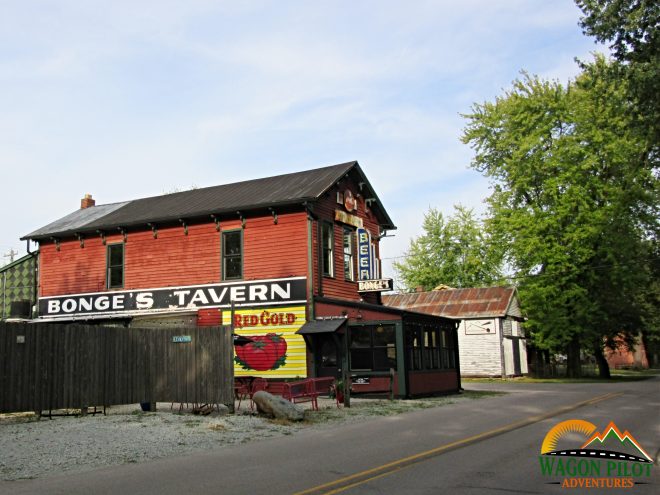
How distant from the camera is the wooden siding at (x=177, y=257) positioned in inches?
1022

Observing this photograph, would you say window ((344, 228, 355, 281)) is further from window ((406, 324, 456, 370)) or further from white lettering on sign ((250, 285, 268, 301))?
window ((406, 324, 456, 370))

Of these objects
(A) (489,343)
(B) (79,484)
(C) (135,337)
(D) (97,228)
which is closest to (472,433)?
(B) (79,484)

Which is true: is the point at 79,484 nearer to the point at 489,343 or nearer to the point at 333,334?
the point at 333,334

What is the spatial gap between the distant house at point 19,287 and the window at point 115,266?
472 cm

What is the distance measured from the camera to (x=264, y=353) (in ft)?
84.7

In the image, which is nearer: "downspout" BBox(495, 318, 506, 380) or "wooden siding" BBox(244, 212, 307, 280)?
"wooden siding" BBox(244, 212, 307, 280)

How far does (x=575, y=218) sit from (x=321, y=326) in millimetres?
23094

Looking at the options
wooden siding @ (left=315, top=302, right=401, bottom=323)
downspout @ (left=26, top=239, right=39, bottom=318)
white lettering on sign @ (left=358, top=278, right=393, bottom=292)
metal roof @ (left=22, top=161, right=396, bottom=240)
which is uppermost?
metal roof @ (left=22, top=161, right=396, bottom=240)

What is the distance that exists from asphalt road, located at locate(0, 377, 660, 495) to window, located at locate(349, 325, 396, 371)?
8375mm

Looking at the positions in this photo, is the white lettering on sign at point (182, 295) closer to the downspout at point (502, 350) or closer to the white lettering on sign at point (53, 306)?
the white lettering on sign at point (53, 306)

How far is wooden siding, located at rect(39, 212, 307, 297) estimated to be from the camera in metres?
26.0

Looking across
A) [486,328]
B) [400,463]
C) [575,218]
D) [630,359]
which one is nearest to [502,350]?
[486,328]

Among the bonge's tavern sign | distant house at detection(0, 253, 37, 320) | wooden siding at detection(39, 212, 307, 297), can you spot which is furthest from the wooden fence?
distant house at detection(0, 253, 37, 320)

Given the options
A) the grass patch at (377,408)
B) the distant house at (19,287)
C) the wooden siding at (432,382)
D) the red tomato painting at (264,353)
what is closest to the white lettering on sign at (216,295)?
the red tomato painting at (264,353)
